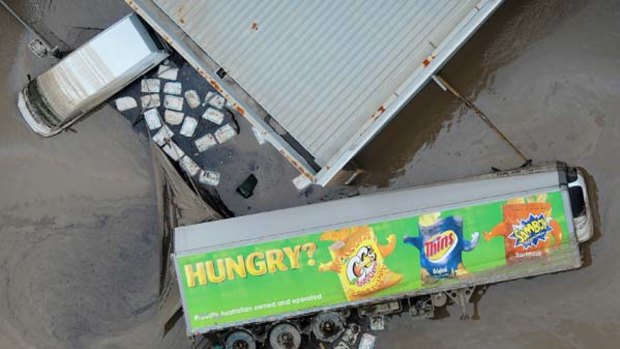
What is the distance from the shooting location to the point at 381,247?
37.8 feet

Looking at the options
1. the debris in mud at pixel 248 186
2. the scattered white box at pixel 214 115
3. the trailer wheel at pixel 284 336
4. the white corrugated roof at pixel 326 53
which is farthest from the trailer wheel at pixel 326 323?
the scattered white box at pixel 214 115

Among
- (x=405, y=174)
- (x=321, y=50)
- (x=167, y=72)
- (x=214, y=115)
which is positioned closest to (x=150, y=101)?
(x=167, y=72)

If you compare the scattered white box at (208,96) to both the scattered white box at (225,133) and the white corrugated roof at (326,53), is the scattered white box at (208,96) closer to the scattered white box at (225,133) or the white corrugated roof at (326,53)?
the scattered white box at (225,133)

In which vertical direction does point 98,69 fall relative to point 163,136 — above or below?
above

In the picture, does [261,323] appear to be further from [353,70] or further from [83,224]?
[353,70]

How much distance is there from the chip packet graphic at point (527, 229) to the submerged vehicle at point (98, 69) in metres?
6.56

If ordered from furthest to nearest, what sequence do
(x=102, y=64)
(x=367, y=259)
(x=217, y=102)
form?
1. (x=217, y=102)
2. (x=102, y=64)
3. (x=367, y=259)

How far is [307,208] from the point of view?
11938 mm

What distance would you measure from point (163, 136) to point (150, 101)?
0.69 meters

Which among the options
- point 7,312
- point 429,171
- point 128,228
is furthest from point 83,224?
Answer: point 429,171

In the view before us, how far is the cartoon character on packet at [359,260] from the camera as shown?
37.8ft

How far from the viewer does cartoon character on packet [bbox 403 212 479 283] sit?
1144 cm

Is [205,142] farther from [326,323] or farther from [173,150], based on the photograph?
[326,323]

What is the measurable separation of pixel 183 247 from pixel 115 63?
11.3ft
